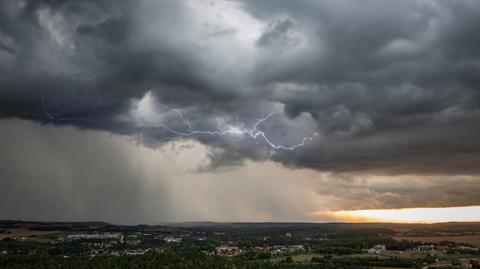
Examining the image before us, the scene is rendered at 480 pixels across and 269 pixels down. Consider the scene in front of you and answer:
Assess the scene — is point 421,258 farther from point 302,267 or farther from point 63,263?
point 63,263

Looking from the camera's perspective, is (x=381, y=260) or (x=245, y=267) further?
(x=381, y=260)

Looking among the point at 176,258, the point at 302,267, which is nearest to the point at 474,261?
the point at 302,267

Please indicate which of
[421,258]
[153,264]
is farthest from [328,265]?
[153,264]

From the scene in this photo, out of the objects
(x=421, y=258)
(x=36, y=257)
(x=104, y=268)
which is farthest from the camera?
(x=421, y=258)

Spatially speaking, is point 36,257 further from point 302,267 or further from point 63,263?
point 302,267

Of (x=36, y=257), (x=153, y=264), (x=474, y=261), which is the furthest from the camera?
(x=474, y=261)

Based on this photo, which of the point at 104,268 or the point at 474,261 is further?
the point at 474,261

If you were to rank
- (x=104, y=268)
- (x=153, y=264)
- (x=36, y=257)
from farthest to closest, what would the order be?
1. (x=36, y=257)
2. (x=153, y=264)
3. (x=104, y=268)

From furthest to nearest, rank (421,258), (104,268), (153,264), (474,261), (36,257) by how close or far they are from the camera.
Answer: (421,258) < (474,261) < (36,257) < (153,264) < (104,268)
